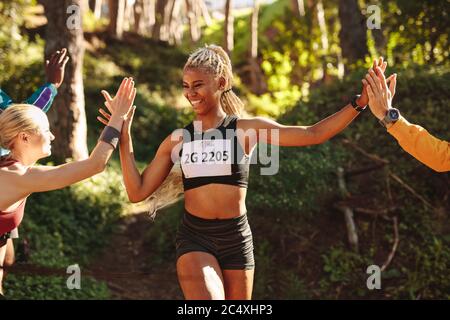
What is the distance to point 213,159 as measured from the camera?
14.0 ft

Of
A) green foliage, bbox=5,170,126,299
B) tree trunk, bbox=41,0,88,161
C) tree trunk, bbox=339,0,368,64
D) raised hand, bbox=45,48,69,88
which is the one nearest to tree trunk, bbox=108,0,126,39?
tree trunk, bbox=339,0,368,64

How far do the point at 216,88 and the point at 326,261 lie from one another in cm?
455

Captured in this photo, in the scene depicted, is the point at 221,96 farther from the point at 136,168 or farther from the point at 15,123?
the point at 15,123


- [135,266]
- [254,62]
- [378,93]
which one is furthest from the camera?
[254,62]

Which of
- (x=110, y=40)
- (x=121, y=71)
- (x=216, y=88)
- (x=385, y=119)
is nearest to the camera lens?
(x=385, y=119)

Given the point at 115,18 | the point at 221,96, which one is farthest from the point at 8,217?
the point at 115,18

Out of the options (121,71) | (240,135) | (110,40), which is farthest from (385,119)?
(110,40)

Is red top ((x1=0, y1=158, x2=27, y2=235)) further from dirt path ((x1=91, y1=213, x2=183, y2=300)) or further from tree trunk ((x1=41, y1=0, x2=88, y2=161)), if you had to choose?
tree trunk ((x1=41, y1=0, x2=88, y2=161))

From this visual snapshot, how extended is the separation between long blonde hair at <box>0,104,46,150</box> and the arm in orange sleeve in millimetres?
2327

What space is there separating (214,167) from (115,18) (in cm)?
1668

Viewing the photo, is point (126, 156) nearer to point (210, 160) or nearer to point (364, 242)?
point (210, 160)

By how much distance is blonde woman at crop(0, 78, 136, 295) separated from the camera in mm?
3910

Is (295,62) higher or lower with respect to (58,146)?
higher

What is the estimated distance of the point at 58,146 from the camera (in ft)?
34.9
